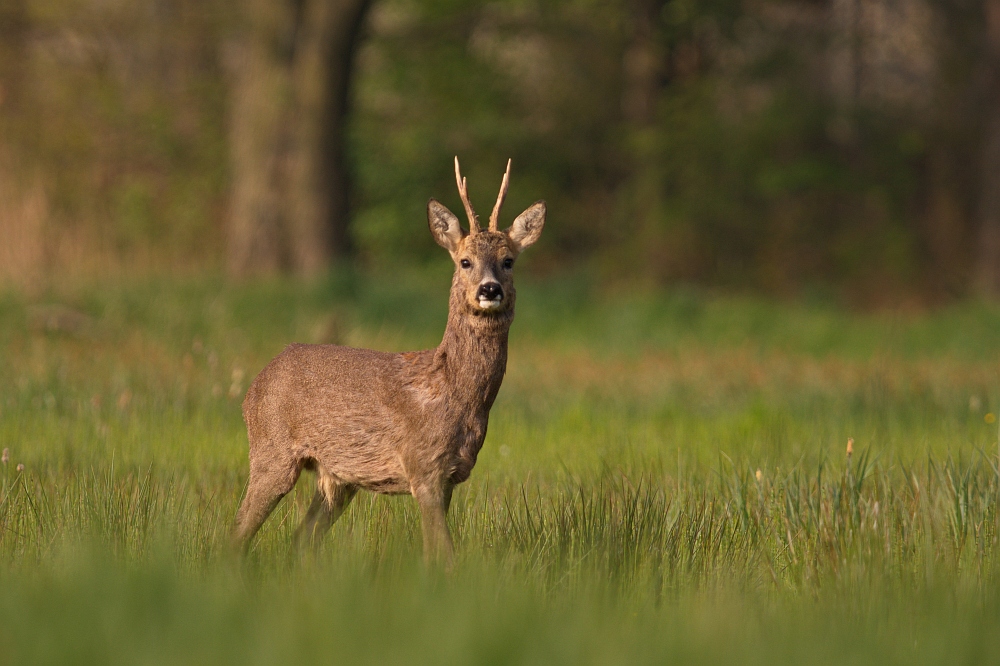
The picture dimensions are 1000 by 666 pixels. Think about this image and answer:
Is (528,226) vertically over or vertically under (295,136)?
under

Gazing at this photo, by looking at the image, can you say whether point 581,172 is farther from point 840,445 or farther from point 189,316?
point 840,445

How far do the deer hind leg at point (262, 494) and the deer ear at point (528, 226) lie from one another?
119 centimetres

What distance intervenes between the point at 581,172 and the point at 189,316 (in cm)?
1292

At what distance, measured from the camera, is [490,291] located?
189 inches

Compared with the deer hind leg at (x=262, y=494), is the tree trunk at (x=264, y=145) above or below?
above

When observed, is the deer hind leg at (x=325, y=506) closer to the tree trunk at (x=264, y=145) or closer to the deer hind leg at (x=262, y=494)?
the deer hind leg at (x=262, y=494)

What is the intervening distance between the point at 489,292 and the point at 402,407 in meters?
0.55

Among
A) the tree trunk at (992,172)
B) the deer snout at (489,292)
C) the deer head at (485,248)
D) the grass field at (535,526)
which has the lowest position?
the grass field at (535,526)

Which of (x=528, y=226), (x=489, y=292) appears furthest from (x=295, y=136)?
(x=489, y=292)

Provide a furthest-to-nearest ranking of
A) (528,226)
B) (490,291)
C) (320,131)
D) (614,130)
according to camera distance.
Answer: (614,130), (320,131), (528,226), (490,291)

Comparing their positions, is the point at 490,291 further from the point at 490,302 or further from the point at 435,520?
the point at 435,520

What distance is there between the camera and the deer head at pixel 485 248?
4.84 m

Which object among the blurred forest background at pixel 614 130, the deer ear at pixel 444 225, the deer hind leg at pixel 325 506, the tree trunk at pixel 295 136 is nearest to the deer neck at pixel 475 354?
the deer ear at pixel 444 225

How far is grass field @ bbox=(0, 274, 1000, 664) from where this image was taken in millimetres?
3346
